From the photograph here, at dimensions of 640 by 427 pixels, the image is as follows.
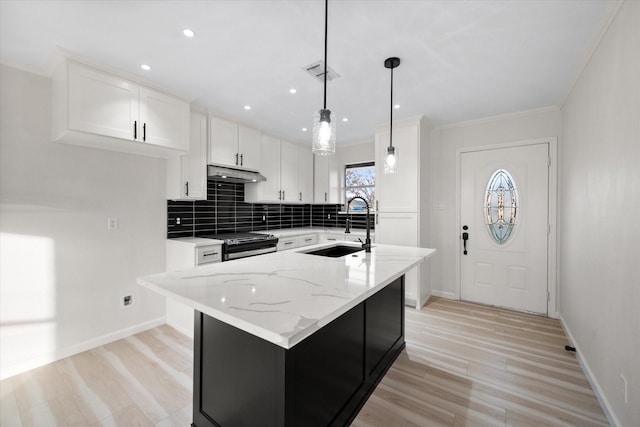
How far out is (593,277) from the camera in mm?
2027

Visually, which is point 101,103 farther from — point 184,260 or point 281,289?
point 281,289

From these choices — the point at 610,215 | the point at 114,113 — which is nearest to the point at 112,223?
the point at 114,113

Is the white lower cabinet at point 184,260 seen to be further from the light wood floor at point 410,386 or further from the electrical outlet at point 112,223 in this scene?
the electrical outlet at point 112,223

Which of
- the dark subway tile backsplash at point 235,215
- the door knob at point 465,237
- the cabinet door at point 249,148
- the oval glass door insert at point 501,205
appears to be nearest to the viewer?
the dark subway tile backsplash at point 235,215

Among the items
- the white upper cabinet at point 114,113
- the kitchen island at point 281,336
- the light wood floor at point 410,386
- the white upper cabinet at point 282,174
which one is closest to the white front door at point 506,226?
the light wood floor at point 410,386

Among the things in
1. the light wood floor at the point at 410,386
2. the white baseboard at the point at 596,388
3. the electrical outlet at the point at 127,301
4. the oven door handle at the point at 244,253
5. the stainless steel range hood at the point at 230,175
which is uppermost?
the stainless steel range hood at the point at 230,175

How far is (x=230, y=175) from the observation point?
11.2 feet

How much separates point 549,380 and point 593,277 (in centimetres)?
84

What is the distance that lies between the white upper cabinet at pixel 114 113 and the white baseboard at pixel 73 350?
71.6 inches

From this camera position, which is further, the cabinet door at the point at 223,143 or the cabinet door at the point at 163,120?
the cabinet door at the point at 223,143

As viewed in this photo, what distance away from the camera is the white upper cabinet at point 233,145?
3.28 meters

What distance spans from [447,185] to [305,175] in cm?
221

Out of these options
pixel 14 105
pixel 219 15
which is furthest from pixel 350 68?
pixel 14 105

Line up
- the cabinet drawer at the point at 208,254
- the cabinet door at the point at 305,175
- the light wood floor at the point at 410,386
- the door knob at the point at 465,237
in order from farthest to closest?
the cabinet door at the point at 305,175 → the door knob at the point at 465,237 → the cabinet drawer at the point at 208,254 → the light wood floor at the point at 410,386
